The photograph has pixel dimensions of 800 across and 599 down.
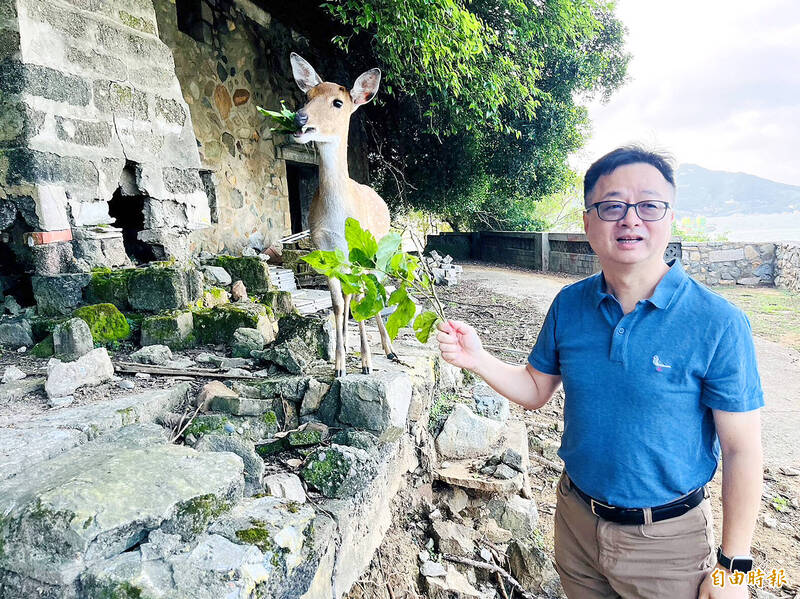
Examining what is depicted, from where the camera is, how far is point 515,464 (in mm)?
3031

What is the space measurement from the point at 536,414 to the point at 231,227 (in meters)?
4.57

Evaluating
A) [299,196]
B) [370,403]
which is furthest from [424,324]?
[299,196]

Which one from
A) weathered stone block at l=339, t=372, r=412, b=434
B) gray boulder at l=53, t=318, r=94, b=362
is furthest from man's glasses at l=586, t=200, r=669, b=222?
gray boulder at l=53, t=318, r=94, b=362

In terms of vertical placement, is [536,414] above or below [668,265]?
below

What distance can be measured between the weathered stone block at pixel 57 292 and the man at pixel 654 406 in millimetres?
3068

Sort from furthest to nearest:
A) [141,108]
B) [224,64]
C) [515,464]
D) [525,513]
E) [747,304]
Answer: [747,304] → [224,64] → [141,108] → [515,464] → [525,513]

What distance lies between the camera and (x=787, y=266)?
9.92 metres

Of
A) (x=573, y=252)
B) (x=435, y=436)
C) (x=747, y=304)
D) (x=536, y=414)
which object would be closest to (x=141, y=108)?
(x=435, y=436)

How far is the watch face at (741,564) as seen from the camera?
125 cm

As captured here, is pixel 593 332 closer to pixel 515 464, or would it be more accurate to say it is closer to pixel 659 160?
pixel 659 160

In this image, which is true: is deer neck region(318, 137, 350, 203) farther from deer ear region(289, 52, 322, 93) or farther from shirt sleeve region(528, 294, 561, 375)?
shirt sleeve region(528, 294, 561, 375)

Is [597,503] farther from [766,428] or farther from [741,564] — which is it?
[766,428]

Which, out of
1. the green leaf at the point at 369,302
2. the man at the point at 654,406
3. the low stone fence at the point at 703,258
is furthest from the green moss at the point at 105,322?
the low stone fence at the point at 703,258

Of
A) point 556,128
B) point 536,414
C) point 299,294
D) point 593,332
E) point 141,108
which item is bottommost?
point 536,414
